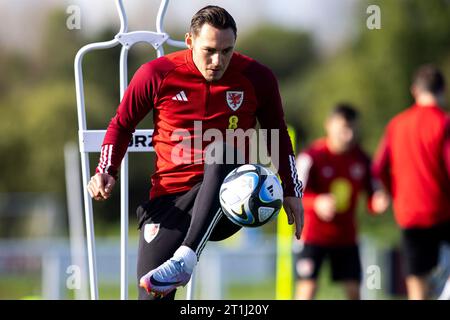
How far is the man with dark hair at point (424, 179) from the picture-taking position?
28.6ft

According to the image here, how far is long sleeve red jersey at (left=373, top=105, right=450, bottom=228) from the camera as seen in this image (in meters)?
8.70

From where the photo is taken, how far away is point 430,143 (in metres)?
8.73

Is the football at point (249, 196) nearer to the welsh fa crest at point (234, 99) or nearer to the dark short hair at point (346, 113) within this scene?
the welsh fa crest at point (234, 99)

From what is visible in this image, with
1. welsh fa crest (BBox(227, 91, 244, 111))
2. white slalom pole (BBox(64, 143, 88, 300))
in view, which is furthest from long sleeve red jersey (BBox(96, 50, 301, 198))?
white slalom pole (BBox(64, 143, 88, 300))

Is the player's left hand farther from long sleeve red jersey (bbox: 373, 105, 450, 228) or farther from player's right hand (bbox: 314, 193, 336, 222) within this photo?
player's right hand (bbox: 314, 193, 336, 222)

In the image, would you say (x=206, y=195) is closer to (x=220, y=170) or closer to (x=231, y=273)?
(x=220, y=170)

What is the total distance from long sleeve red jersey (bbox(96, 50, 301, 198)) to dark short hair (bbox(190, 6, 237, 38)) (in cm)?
27

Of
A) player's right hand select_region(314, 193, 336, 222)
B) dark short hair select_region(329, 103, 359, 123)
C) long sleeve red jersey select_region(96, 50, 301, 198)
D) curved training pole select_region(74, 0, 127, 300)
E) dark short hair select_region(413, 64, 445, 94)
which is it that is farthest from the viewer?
dark short hair select_region(329, 103, 359, 123)

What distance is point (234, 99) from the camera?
598 centimetres

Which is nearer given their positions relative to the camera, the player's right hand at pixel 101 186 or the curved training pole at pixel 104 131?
the player's right hand at pixel 101 186

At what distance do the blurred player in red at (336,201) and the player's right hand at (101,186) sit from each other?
429 centimetres

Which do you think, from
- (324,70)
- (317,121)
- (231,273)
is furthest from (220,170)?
(324,70)

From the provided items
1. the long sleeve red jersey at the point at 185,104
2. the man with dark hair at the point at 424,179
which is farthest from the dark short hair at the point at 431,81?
the long sleeve red jersey at the point at 185,104
